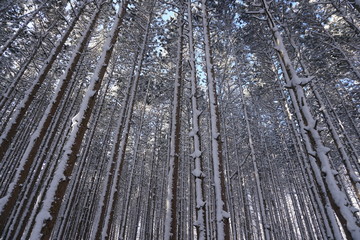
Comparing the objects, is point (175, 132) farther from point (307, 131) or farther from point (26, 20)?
point (26, 20)

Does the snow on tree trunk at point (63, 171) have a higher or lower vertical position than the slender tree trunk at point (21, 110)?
lower

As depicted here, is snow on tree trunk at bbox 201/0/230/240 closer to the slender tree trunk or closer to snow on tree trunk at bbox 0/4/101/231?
snow on tree trunk at bbox 0/4/101/231

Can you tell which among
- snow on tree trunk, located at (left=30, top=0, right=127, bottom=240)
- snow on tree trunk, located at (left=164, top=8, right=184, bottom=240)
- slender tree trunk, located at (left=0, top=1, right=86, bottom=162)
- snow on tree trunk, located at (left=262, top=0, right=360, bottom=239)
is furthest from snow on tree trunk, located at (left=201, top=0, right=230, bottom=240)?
slender tree trunk, located at (left=0, top=1, right=86, bottom=162)

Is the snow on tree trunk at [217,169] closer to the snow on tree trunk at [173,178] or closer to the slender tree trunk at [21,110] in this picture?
the snow on tree trunk at [173,178]

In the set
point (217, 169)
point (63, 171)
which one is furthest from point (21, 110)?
point (217, 169)

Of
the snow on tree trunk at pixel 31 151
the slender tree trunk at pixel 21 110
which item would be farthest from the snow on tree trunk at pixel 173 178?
the slender tree trunk at pixel 21 110

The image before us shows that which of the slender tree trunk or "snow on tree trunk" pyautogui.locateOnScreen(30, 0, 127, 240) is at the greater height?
the slender tree trunk

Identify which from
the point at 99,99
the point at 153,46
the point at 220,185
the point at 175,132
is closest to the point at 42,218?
the point at 220,185

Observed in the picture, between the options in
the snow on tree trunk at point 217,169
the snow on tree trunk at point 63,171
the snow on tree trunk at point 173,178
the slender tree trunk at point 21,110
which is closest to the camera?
the snow on tree trunk at point 63,171

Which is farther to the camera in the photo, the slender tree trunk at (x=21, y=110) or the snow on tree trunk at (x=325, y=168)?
the slender tree trunk at (x=21, y=110)

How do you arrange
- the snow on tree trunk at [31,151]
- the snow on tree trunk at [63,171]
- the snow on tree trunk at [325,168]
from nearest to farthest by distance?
the snow on tree trunk at [325,168]
the snow on tree trunk at [63,171]
the snow on tree trunk at [31,151]

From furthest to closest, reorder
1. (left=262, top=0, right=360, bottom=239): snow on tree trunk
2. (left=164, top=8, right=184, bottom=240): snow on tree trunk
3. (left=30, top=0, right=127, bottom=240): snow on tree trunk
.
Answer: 1. (left=164, top=8, right=184, bottom=240): snow on tree trunk
2. (left=30, top=0, right=127, bottom=240): snow on tree trunk
3. (left=262, top=0, right=360, bottom=239): snow on tree trunk

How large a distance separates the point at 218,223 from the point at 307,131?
3237 mm

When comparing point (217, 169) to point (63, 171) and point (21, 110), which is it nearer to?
point (63, 171)
